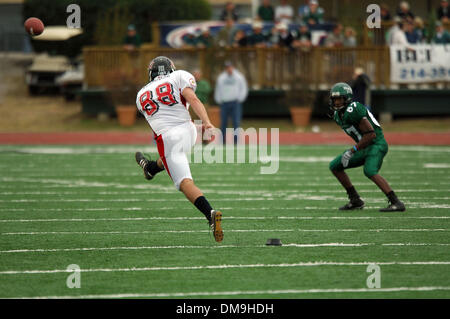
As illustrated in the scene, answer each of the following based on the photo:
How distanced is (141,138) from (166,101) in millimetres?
14247

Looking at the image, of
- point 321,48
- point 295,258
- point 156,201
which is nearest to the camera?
point 295,258

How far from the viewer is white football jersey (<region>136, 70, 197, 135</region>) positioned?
8.74 metres

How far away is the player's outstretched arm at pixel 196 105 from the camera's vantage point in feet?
27.3

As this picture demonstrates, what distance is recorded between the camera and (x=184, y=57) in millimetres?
25750

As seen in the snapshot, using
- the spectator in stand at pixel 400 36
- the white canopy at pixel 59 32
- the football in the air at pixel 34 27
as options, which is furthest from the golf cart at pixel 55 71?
the football in the air at pixel 34 27

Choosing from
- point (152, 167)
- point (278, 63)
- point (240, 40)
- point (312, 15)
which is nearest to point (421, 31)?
point (312, 15)

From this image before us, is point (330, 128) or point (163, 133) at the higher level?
point (163, 133)

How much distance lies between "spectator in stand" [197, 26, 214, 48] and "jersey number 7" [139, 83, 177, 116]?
17.0 metres

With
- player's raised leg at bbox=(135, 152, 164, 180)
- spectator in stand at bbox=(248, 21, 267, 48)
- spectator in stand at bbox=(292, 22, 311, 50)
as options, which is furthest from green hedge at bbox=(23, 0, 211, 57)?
player's raised leg at bbox=(135, 152, 164, 180)
